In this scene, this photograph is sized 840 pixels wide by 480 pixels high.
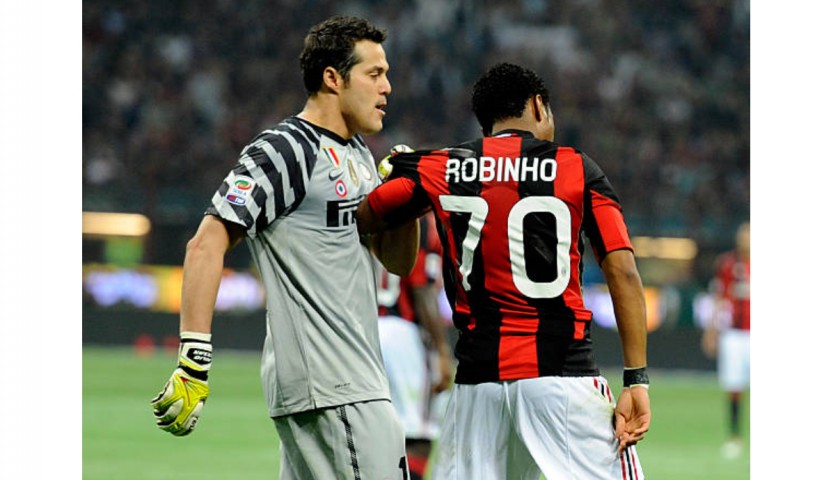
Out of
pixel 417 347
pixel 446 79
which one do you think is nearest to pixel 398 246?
pixel 417 347

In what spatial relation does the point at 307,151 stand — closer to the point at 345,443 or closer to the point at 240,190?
the point at 240,190

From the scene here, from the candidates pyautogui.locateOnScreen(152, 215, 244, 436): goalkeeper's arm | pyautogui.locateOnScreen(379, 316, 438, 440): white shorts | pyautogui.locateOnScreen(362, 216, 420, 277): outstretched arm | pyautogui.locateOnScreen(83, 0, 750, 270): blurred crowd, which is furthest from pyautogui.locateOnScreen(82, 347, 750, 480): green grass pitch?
pyautogui.locateOnScreen(83, 0, 750, 270): blurred crowd

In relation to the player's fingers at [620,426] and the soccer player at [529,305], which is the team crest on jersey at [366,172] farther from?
the player's fingers at [620,426]

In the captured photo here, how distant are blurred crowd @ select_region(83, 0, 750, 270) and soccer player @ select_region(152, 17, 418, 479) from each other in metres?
15.9

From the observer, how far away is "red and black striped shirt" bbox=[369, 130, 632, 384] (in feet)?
12.6

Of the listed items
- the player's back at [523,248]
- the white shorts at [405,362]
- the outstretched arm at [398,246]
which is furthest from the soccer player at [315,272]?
the white shorts at [405,362]

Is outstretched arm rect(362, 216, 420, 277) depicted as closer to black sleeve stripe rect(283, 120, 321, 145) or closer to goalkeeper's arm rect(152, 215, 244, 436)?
black sleeve stripe rect(283, 120, 321, 145)

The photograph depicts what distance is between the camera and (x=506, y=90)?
4.05 metres

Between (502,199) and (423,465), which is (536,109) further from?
(423,465)

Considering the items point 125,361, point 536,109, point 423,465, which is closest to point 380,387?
point 536,109

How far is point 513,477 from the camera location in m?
3.95

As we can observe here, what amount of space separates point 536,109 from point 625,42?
1884cm

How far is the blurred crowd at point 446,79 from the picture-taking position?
67.7ft

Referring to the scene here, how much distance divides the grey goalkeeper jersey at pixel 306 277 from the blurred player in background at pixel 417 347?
117 inches
